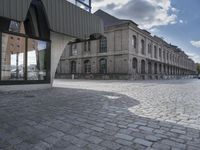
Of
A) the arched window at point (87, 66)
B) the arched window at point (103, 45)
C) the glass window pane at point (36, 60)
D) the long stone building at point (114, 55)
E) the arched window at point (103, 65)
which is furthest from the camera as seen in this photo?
the arched window at point (87, 66)

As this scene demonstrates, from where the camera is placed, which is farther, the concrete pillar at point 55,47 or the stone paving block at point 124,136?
the concrete pillar at point 55,47

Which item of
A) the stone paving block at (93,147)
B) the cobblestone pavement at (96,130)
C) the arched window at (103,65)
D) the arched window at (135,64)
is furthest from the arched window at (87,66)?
the stone paving block at (93,147)

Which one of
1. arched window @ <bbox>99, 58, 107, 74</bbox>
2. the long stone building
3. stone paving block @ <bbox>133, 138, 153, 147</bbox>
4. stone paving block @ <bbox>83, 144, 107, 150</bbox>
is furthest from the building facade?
arched window @ <bbox>99, 58, 107, 74</bbox>

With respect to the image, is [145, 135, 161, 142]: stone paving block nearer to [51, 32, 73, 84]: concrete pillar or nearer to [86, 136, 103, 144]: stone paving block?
[86, 136, 103, 144]: stone paving block

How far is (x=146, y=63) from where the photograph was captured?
32344 millimetres

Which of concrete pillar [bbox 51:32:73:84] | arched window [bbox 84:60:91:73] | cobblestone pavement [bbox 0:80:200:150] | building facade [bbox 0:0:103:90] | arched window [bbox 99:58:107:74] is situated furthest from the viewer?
arched window [bbox 84:60:91:73]

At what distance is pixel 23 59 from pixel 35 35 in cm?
174

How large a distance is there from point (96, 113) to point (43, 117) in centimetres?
136

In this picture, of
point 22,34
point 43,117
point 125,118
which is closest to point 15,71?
point 22,34

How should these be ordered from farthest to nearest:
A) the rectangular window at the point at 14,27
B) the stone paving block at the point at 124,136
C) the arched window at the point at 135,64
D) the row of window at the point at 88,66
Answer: the row of window at the point at 88,66
the arched window at the point at 135,64
the rectangular window at the point at 14,27
the stone paving block at the point at 124,136

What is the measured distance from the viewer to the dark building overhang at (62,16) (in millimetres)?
6797

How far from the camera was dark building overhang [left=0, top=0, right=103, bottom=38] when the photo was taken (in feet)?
22.3

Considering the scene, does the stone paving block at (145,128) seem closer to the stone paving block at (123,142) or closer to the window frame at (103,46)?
the stone paving block at (123,142)

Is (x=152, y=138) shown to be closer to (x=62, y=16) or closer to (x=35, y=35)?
(x=62, y=16)
